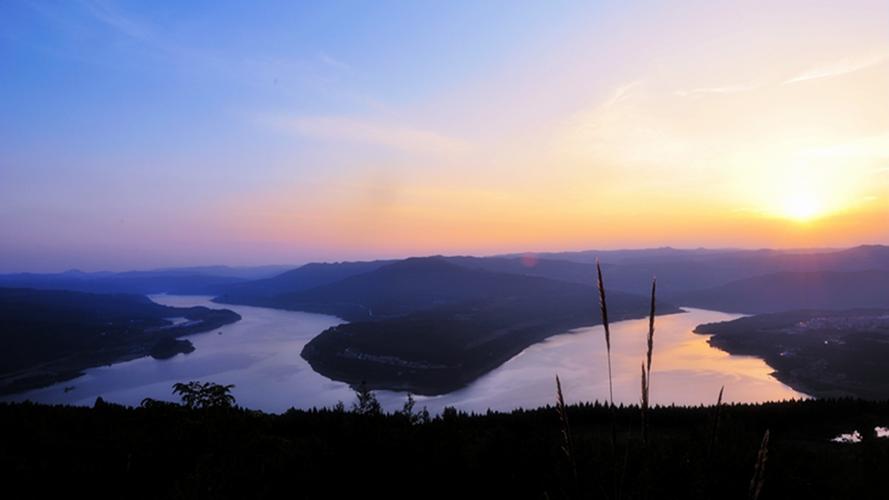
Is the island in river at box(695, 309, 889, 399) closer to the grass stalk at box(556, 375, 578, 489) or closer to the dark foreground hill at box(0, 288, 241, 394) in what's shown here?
the grass stalk at box(556, 375, 578, 489)

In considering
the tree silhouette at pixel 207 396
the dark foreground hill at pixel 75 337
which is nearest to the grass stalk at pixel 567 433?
the tree silhouette at pixel 207 396

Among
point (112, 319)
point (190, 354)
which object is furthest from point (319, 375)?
point (112, 319)

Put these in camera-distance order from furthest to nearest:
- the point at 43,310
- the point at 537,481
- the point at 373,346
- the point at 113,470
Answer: the point at 43,310, the point at 373,346, the point at 113,470, the point at 537,481

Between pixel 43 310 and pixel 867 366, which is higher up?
pixel 43 310

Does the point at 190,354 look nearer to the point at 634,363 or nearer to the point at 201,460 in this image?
the point at 634,363

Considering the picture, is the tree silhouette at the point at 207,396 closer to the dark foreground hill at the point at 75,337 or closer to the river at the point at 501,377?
the river at the point at 501,377

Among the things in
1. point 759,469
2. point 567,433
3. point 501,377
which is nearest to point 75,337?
point 501,377

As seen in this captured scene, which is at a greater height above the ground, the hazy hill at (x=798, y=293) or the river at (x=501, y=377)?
the hazy hill at (x=798, y=293)
